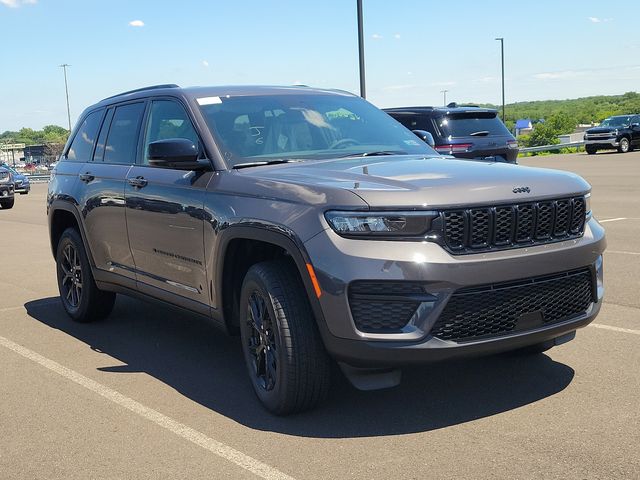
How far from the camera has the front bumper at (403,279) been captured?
13.3 ft

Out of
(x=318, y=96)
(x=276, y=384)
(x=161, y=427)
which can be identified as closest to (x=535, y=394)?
(x=276, y=384)

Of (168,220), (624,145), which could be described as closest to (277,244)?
(168,220)

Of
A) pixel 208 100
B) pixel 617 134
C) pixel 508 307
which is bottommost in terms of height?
pixel 617 134

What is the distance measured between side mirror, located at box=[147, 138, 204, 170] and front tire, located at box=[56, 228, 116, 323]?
2127 mm

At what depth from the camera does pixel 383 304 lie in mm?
4094

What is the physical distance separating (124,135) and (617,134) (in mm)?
34712

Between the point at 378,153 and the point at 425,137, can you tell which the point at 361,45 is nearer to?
the point at 425,137

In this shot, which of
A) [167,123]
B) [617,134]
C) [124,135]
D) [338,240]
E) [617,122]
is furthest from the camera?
[617,122]

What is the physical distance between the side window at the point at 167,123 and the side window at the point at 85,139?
44.3 inches

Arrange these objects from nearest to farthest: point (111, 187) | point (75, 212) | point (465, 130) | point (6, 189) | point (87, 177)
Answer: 1. point (111, 187)
2. point (87, 177)
3. point (75, 212)
4. point (465, 130)
5. point (6, 189)

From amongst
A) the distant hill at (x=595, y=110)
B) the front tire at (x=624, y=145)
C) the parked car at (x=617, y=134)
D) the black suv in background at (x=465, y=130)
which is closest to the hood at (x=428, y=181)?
the black suv in background at (x=465, y=130)

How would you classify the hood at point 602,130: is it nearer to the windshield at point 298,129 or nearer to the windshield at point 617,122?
the windshield at point 617,122

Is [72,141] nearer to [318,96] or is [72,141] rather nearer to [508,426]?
[318,96]

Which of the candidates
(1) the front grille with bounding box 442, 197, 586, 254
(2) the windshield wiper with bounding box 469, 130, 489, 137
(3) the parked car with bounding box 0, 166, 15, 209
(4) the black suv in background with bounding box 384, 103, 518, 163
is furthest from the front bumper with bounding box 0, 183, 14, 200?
(1) the front grille with bounding box 442, 197, 586, 254
